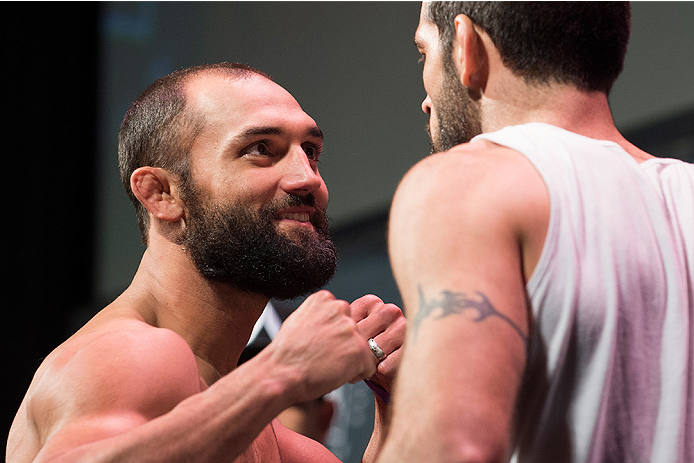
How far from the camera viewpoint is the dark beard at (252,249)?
1.51 metres

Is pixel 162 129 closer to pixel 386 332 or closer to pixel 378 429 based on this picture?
pixel 386 332

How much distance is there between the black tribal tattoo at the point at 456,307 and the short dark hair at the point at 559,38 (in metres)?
0.34

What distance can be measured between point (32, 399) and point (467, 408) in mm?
885

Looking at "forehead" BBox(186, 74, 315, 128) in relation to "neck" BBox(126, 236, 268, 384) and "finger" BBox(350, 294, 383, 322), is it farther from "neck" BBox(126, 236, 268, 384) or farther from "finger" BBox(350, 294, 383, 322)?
"finger" BBox(350, 294, 383, 322)

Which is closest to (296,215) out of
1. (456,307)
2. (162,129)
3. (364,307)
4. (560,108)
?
(364,307)

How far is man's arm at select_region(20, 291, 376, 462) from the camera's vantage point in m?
1.03

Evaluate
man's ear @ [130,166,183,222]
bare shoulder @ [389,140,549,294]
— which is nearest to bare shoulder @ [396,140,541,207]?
bare shoulder @ [389,140,549,294]

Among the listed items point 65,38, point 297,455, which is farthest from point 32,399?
point 65,38

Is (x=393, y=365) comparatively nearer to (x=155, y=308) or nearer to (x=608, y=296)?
(x=155, y=308)

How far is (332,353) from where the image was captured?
1.07 metres

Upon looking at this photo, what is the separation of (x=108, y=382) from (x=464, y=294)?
66 centimetres

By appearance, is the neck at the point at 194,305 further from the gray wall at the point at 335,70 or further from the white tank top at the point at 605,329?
the gray wall at the point at 335,70

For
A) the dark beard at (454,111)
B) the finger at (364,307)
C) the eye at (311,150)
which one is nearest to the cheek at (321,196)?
the eye at (311,150)

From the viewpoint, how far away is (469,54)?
947 mm
